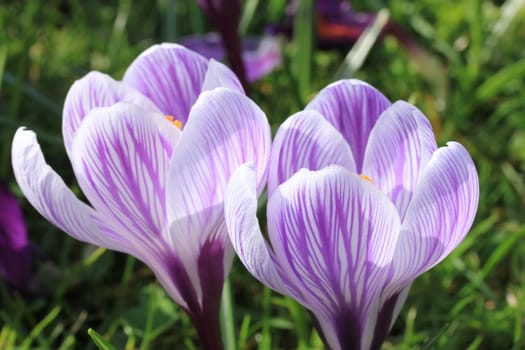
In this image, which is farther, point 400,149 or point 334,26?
point 334,26

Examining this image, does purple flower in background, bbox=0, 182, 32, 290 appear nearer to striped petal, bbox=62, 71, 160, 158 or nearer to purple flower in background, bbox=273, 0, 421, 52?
striped petal, bbox=62, 71, 160, 158

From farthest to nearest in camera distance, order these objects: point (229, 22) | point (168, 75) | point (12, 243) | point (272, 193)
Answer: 1. point (229, 22)
2. point (12, 243)
3. point (168, 75)
4. point (272, 193)

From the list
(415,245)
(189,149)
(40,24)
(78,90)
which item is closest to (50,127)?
(40,24)

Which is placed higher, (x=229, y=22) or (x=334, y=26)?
(x=229, y=22)

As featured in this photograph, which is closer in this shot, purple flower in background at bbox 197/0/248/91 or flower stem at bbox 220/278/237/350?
flower stem at bbox 220/278/237/350

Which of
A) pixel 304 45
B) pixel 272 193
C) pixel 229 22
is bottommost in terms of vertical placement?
pixel 304 45

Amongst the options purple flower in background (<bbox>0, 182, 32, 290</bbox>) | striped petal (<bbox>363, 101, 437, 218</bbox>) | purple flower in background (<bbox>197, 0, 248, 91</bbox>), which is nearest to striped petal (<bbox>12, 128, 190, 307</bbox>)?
striped petal (<bbox>363, 101, 437, 218</bbox>)

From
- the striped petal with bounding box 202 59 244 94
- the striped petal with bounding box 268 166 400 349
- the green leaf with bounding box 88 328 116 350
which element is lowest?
the green leaf with bounding box 88 328 116 350

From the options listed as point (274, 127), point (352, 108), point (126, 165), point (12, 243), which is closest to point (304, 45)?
point (274, 127)

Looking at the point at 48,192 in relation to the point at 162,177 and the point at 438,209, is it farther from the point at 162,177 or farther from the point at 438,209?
the point at 438,209
